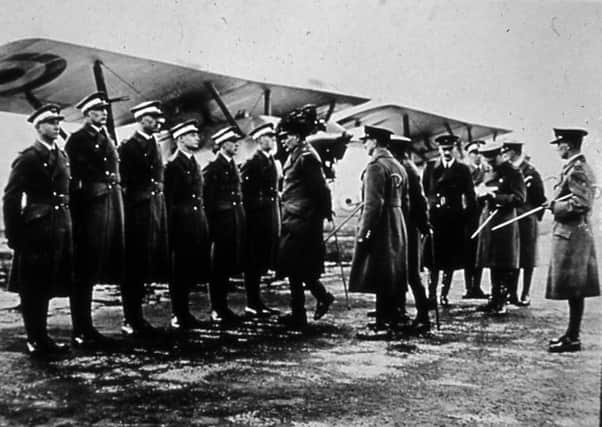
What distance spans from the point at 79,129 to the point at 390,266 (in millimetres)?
1709

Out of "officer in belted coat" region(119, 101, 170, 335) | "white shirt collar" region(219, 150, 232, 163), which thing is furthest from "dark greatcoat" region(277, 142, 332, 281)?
"officer in belted coat" region(119, 101, 170, 335)

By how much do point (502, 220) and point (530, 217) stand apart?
165 millimetres

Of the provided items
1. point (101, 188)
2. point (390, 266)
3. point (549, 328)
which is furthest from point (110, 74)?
point (549, 328)

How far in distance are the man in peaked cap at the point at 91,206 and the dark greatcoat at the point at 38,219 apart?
0.10 meters

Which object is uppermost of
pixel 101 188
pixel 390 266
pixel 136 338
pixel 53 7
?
pixel 53 7

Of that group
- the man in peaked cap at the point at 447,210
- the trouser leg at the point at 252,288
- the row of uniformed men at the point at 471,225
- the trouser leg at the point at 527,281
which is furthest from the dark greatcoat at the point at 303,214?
the trouser leg at the point at 527,281

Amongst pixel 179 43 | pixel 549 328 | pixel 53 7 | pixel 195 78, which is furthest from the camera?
pixel 549 328

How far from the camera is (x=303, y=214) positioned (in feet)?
11.7

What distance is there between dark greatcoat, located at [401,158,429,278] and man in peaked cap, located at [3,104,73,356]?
72.0 inches

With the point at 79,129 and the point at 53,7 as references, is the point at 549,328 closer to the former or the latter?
the point at 79,129

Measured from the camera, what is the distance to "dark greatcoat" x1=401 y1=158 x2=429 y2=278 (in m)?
3.68

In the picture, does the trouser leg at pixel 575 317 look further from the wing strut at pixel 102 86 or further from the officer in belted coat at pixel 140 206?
the wing strut at pixel 102 86

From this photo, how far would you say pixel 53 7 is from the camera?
2.80 metres

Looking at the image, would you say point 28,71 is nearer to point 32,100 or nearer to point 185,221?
point 32,100
